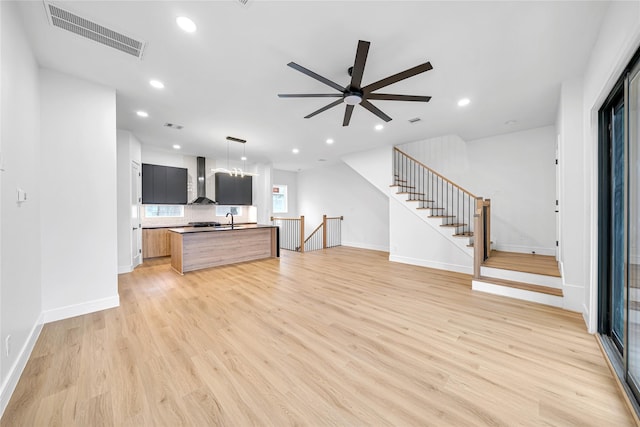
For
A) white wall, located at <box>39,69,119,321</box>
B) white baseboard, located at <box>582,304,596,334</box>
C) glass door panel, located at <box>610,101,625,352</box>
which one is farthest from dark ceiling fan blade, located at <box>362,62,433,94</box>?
white wall, located at <box>39,69,119,321</box>

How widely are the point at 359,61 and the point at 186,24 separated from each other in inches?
60.6

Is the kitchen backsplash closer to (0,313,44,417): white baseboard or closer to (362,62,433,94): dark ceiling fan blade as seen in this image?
(0,313,44,417): white baseboard

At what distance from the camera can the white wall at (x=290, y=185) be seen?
9.78 m

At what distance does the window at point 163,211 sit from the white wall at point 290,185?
3732 mm

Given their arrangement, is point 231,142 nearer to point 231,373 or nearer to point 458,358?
point 231,373

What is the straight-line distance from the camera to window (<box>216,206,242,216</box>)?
310 inches

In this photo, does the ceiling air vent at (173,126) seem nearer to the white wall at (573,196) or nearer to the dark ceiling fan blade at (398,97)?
the dark ceiling fan blade at (398,97)

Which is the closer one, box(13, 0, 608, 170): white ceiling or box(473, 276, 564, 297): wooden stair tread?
box(13, 0, 608, 170): white ceiling

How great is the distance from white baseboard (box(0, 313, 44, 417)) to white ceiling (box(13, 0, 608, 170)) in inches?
109

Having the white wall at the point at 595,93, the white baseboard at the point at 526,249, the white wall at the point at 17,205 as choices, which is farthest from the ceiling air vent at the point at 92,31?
the white baseboard at the point at 526,249

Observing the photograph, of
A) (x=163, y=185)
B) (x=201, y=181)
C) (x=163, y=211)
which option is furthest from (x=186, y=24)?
(x=163, y=211)

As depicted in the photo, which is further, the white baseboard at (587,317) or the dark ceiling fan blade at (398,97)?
the dark ceiling fan blade at (398,97)

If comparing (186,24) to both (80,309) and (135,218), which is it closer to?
(80,309)

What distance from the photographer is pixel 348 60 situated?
2.55 metres
